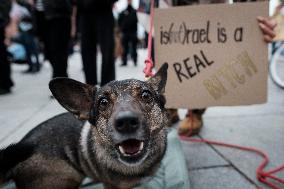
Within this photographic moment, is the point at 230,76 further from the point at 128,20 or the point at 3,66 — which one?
the point at 128,20

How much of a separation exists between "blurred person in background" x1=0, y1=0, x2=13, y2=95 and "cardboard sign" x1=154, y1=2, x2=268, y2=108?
14.0 ft

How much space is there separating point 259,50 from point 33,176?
2.32m

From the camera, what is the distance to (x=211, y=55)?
11.0ft

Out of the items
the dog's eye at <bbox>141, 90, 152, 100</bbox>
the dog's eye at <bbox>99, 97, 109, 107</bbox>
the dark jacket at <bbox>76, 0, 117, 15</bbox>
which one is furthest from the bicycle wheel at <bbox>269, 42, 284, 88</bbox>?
the dog's eye at <bbox>99, 97, 109, 107</bbox>

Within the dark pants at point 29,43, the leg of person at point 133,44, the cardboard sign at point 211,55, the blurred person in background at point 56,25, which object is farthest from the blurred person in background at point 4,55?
the leg of person at point 133,44

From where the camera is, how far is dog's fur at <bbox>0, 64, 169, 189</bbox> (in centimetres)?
214

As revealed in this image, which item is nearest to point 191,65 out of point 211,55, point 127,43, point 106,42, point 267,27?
point 211,55

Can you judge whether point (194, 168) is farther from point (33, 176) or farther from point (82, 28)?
point (82, 28)

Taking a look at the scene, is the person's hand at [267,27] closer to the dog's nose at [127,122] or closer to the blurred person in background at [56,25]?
the dog's nose at [127,122]

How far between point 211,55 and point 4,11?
15.4 feet

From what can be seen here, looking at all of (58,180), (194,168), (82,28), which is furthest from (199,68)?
(82,28)

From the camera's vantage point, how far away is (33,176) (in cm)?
248

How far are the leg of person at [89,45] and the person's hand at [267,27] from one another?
2.83 m

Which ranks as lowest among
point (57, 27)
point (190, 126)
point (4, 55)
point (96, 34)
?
point (190, 126)
